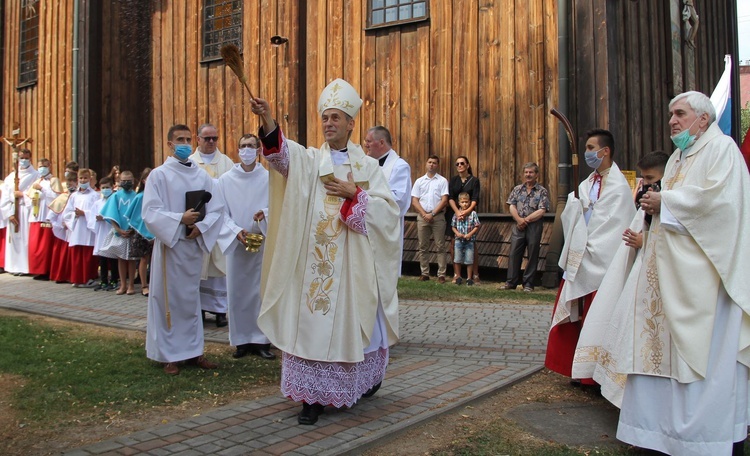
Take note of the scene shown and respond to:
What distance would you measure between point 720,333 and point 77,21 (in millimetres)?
16228

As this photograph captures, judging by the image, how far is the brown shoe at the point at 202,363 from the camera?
594 cm

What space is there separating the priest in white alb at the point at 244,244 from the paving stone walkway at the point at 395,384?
100cm

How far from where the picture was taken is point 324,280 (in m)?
4.49

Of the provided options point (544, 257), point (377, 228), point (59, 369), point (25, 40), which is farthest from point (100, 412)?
point (25, 40)

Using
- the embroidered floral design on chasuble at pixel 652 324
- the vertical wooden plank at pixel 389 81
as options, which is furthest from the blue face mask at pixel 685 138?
the vertical wooden plank at pixel 389 81

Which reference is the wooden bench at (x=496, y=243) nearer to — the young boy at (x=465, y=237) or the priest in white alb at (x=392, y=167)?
the young boy at (x=465, y=237)

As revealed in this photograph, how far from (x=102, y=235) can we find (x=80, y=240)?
95 cm

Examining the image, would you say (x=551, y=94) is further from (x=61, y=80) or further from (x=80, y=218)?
(x=61, y=80)

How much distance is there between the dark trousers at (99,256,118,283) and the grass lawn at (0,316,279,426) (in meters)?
4.13

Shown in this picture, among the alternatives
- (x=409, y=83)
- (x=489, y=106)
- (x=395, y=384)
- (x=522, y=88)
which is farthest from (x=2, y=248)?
(x=395, y=384)

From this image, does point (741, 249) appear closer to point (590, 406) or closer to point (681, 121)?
point (681, 121)

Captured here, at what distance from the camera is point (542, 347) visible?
660cm

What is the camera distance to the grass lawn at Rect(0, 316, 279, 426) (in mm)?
4770

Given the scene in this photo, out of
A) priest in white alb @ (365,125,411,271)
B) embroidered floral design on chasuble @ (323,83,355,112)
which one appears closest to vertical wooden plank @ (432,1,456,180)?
priest in white alb @ (365,125,411,271)
